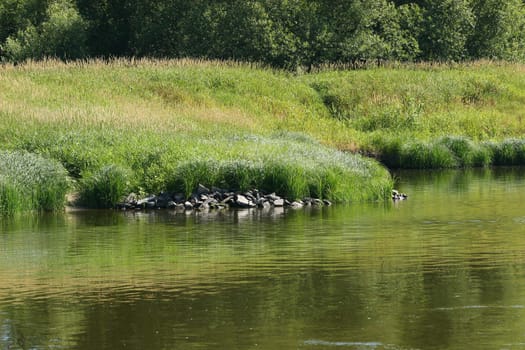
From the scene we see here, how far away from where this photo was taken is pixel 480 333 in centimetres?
1370

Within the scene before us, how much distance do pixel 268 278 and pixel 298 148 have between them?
604 inches

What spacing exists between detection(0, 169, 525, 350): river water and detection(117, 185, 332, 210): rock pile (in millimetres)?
1037

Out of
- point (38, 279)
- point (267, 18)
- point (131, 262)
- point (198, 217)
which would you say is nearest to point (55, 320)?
point (38, 279)

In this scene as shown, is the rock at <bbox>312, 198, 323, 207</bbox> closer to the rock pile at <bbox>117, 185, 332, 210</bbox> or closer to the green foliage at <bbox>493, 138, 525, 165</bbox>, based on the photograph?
the rock pile at <bbox>117, 185, 332, 210</bbox>

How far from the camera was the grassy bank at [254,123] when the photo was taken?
30.5m

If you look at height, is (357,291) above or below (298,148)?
below

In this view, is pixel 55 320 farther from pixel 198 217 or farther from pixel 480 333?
pixel 198 217

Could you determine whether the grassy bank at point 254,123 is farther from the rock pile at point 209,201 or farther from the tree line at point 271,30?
the tree line at point 271,30

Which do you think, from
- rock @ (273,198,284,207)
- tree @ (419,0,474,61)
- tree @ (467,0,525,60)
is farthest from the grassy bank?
tree @ (467,0,525,60)

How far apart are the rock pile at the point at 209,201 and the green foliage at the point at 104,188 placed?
1.01 ft

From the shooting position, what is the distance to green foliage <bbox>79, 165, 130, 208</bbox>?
97.1ft

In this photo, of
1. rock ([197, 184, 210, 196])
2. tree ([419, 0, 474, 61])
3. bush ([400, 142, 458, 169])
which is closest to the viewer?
rock ([197, 184, 210, 196])

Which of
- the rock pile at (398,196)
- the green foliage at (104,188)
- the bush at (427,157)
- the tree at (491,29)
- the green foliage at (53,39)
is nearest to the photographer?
the green foliage at (104,188)

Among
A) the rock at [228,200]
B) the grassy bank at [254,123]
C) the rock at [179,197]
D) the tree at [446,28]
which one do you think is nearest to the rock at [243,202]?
the rock at [228,200]
